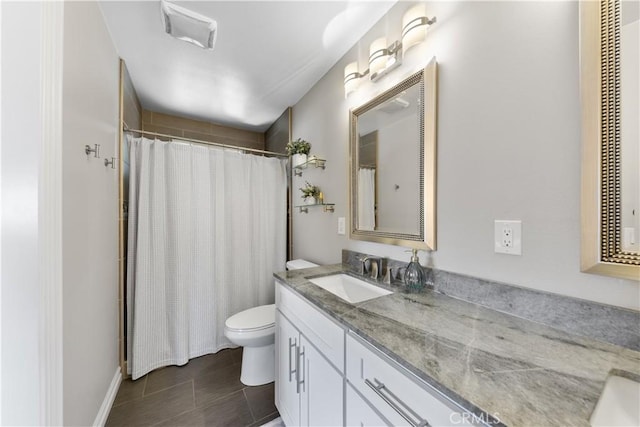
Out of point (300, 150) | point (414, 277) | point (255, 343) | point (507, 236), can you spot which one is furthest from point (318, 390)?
point (300, 150)

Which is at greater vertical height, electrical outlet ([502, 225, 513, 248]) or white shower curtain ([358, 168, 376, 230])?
white shower curtain ([358, 168, 376, 230])

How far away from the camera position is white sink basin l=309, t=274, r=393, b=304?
1.29 meters

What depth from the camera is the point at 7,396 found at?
0.81 meters

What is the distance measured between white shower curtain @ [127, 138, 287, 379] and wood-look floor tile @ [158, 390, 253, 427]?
0.62m

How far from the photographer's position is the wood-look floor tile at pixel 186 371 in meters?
1.75

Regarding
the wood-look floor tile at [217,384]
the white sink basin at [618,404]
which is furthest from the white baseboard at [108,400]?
the white sink basin at [618,404]

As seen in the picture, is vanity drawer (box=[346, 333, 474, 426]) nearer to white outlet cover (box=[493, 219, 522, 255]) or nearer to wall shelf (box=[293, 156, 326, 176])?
white outlet cover (box=[493, 219, 522, 255])

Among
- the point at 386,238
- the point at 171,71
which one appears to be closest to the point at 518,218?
the point at 386,238

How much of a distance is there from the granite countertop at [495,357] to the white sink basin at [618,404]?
2 centimetres

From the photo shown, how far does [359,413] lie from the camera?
77 centimetres

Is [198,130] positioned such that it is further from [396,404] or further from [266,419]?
[396,404]

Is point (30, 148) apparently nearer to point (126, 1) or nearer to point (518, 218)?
point (126, 1)

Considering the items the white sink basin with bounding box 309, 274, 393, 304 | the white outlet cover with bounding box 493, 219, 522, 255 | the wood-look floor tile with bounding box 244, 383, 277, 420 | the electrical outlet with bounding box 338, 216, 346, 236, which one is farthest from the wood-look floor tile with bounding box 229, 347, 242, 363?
the white outlet cover with bounding box 493, 219, 522, 255

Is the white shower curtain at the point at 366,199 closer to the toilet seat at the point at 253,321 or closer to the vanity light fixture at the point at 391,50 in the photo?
the vanity light fixture at the point at 391,50
